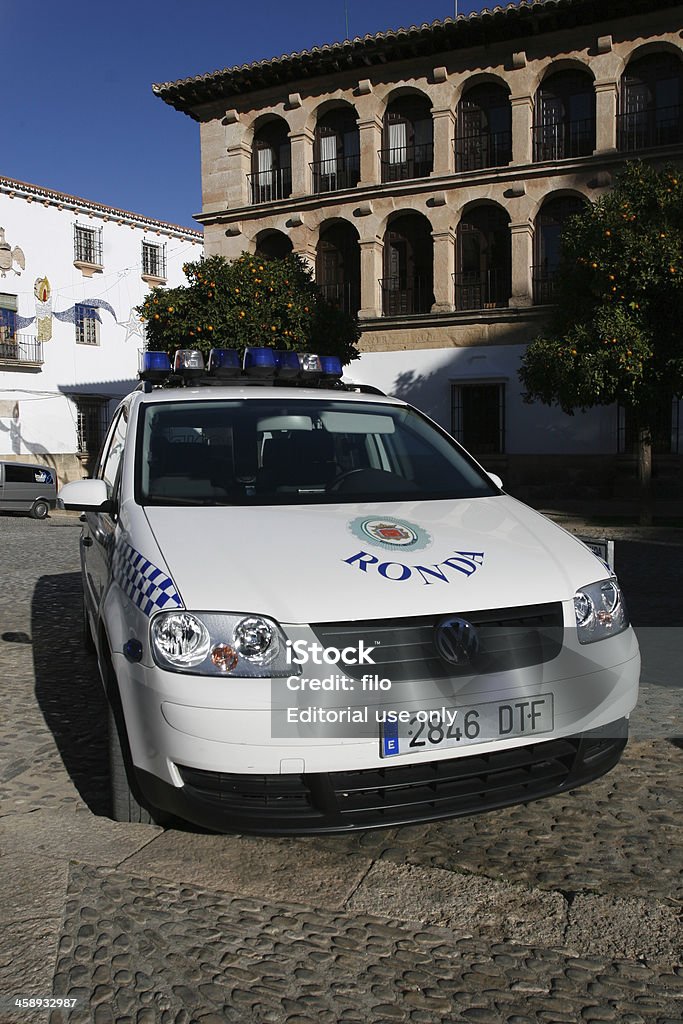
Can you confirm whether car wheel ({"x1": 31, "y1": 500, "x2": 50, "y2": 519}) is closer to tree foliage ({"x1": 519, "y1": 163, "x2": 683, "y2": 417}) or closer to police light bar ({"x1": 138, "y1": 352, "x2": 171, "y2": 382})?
tree foliage ({"x1": 519, "y1": 163, "x2": 683, "y2": 417})

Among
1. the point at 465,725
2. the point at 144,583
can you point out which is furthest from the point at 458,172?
the point at 465,725

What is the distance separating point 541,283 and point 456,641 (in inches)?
900

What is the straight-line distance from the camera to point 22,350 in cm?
3359

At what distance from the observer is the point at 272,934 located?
2.62 m

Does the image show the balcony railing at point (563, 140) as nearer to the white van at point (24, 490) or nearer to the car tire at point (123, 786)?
the white van at point (24, 490)

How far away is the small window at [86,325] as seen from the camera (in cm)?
3525

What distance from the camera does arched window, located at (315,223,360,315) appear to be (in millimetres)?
26688

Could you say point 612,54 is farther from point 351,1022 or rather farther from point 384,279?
point 351,1022

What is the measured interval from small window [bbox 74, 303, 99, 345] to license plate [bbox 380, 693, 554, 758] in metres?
34.9

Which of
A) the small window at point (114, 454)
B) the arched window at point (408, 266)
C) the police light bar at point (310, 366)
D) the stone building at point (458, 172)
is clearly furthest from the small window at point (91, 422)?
the small window at point (114, 454)

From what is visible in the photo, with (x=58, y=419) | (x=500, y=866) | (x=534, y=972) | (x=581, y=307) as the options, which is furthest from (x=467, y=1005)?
(x=58, y=419)

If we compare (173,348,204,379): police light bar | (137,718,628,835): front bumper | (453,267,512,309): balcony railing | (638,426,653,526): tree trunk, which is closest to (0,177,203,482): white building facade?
(453,267,512,309): balcony railing

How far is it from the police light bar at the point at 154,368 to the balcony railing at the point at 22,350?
2874cm

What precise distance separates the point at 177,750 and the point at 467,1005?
3.46ft
